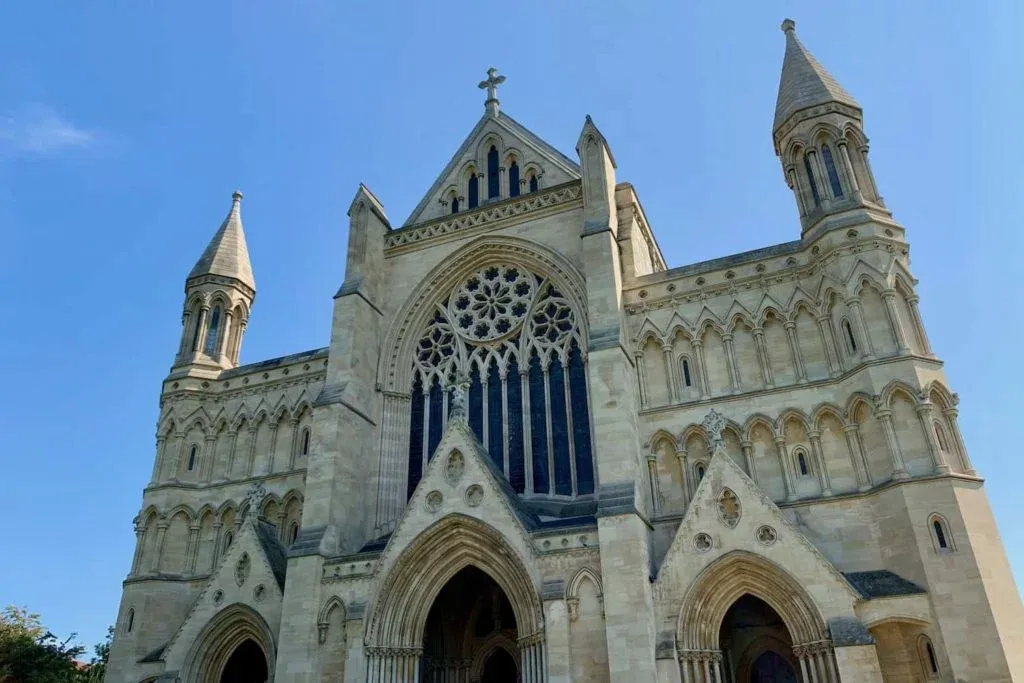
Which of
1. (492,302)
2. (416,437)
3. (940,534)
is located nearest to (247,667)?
(416,437)

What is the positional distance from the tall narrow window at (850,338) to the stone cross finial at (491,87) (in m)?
14.6

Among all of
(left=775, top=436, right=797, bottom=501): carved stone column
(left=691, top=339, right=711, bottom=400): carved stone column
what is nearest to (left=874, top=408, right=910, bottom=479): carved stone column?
(left=775, top=436, right=797, bottom=501): carved stone column

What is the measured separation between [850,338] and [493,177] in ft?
42.3

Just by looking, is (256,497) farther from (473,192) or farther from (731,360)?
(731,360)

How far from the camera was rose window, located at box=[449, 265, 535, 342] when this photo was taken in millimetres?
21938

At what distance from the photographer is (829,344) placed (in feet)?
59.0

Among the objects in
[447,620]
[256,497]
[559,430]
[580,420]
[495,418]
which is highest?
[495,418]

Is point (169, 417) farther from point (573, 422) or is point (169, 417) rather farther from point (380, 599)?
point (573, 422)

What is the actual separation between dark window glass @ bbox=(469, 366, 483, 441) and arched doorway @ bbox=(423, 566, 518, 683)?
12.4 ft

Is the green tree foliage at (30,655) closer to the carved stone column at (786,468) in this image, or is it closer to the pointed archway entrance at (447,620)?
the pointed archway entrance at (447,620)

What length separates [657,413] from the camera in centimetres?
1877

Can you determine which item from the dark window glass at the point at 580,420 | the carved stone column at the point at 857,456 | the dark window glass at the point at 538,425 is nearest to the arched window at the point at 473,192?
the dark window glass at the point at 538,425

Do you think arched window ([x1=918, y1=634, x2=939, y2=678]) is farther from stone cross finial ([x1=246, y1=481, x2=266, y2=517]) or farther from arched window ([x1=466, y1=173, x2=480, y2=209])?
arched window ([x1=466, y1=173, x2=480, y2=209])

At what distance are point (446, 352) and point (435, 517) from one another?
649 centimetres
